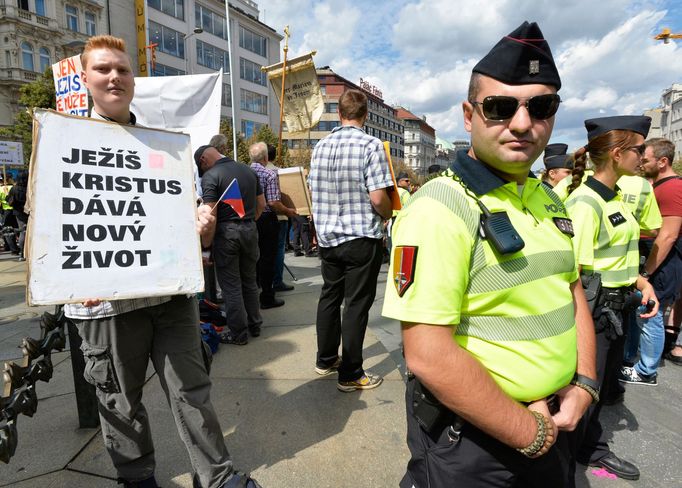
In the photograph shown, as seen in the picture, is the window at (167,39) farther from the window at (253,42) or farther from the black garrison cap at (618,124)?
the black garrison cap at (618,124)

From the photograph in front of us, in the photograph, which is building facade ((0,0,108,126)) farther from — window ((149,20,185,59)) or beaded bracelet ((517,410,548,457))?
beaded bracelet ((517,410,548,457))

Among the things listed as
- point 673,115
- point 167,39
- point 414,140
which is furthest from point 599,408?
point 414,140

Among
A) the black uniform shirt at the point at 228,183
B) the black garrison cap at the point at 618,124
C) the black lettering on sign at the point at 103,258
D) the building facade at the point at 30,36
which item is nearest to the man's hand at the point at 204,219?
the black lettering on sign at the point at 103,258

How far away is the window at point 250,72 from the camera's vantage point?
41.7 meters

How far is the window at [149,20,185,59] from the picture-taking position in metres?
33.6

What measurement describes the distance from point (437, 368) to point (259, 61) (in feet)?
160

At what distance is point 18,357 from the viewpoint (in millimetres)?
3645

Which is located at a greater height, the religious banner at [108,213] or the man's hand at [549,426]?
the religious banner at [108,213]

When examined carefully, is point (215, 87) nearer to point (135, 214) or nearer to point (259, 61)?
point (135, 214)

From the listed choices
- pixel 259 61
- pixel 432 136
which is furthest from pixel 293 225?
pixel 432 136

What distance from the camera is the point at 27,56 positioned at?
29.4 metres

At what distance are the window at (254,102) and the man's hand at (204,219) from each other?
142 ft

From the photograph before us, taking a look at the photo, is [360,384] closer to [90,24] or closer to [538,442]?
[538,442]

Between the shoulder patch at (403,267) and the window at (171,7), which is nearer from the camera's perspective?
the shoulder patch at (403,267)
